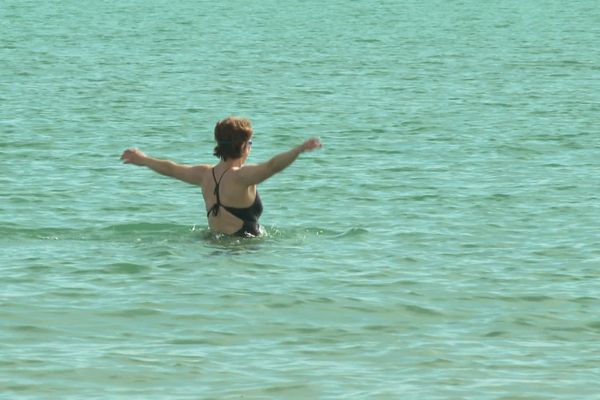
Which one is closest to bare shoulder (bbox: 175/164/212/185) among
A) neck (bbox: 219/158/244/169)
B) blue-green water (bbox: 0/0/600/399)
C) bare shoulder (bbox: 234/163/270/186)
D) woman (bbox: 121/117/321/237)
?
woman (bbox: 121/117/321/237)

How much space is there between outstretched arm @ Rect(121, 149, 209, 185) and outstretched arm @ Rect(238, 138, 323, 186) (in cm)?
42

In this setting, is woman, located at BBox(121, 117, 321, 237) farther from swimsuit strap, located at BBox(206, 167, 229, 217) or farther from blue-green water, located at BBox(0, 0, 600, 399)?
blue-green water, located at BBox(0, 0, 600, 399)

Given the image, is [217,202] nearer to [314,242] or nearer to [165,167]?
[165,167]

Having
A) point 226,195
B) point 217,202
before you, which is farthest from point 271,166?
point 217,202

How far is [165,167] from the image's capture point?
1403 cm

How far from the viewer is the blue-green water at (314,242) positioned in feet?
34.0

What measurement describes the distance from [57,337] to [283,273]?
9.23ft

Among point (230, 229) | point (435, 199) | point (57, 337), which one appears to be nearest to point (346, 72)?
point (435, 199)

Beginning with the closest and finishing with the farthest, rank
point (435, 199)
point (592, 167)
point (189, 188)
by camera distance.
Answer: point (435, 199) < point (189, 188) < point (592, 167)

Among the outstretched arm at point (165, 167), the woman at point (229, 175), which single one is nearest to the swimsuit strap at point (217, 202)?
the woman at point (229, 175)

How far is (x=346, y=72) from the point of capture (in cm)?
3753

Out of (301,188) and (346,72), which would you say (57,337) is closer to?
(301,188)

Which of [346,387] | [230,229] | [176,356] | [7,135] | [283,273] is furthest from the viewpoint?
[7,135]

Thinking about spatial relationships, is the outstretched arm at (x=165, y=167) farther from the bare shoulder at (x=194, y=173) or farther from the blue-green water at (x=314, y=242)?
the blue-green water at (x=314, y=242)
